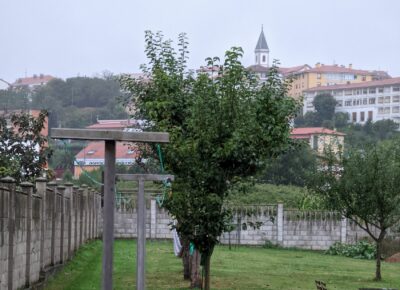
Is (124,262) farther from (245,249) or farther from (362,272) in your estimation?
(245,249)

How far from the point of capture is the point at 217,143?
18.8m

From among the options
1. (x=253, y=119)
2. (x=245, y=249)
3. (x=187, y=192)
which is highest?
(x=253, y=119)

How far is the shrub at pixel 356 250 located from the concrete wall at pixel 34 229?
14.9m

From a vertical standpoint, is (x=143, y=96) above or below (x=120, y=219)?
above

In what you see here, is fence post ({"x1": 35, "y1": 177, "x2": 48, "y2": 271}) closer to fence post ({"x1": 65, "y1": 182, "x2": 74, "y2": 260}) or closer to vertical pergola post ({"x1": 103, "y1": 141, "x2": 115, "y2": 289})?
fence post ({"x1": 65, "y1": 182, "x2": 74, "y2": 260})

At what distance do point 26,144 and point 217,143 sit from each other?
1852 cm

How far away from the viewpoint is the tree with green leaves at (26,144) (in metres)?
34.7

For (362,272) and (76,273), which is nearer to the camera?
(76,273)

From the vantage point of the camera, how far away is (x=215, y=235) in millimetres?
18828

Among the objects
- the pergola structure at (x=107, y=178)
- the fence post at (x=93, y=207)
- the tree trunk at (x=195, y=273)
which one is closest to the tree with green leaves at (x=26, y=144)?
the fence post at (x=93, y=207)

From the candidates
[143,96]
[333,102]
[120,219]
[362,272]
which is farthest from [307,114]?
[143,96]

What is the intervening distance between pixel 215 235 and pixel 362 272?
1583 centimetres

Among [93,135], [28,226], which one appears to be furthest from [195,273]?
[93,135]

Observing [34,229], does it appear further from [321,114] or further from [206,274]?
[321,114]
